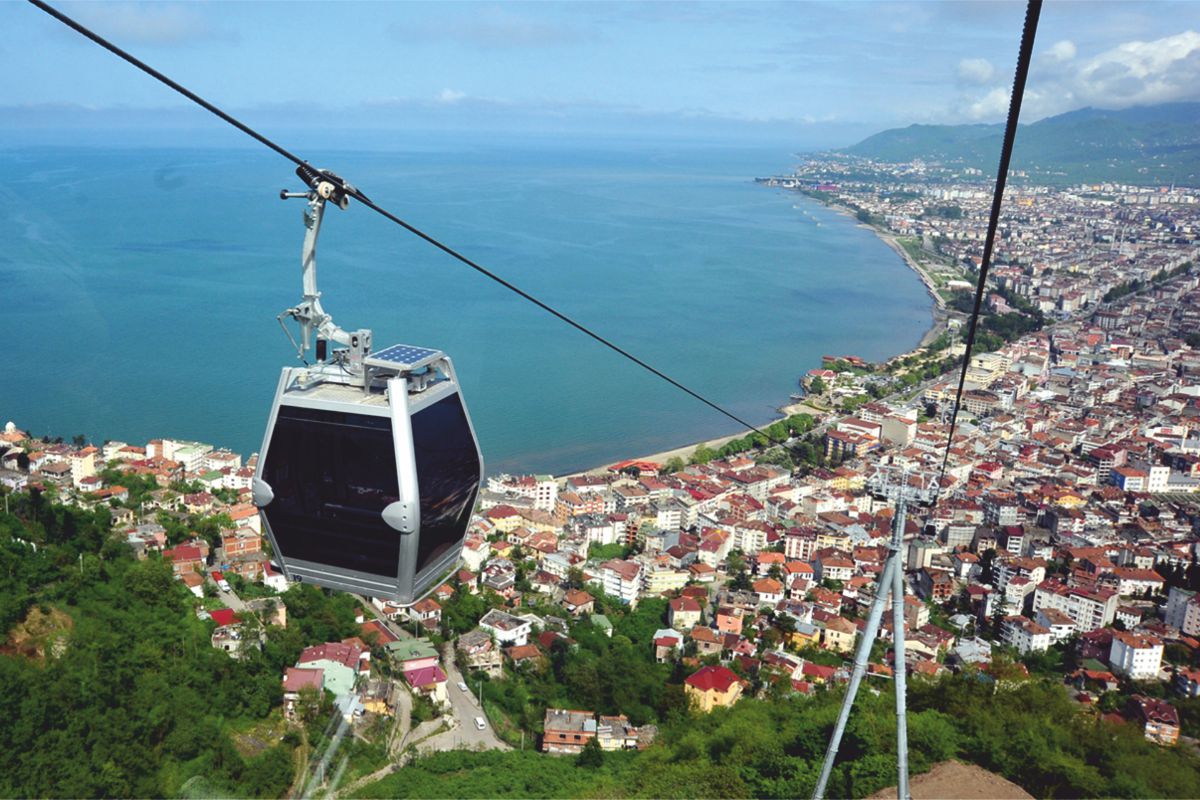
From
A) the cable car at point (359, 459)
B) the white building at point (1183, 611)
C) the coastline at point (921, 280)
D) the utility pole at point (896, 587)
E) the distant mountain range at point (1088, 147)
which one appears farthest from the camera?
the distant mountain range at point (1088, 147)

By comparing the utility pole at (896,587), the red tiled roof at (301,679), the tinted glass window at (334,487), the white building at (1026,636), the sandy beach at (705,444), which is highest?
the tinted glass window at (334,487)

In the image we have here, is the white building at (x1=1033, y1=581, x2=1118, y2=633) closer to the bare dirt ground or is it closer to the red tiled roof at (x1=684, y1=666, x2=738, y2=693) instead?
the red tiled roof at (x1=684, y1=666, x2=738, y2=693)

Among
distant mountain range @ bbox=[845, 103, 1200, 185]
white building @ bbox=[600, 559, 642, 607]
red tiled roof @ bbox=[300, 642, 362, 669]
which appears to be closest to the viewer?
red tiled roof @ bbox=[300, 642, 362, 669]

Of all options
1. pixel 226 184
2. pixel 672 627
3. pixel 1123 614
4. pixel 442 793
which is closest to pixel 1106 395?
pixel 1123 614

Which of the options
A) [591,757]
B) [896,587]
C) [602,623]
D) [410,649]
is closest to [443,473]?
[896,587]

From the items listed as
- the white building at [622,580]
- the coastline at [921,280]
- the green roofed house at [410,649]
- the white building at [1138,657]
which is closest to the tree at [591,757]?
the green roofed house at [410,649]

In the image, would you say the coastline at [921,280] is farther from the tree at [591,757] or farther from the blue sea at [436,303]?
the tree at [591,757]

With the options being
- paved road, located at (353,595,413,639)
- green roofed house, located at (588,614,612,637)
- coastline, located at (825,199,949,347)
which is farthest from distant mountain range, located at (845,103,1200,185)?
paved road, located at (353,595,413,639)

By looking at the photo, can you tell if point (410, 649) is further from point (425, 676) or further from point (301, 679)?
point (301, 679)
